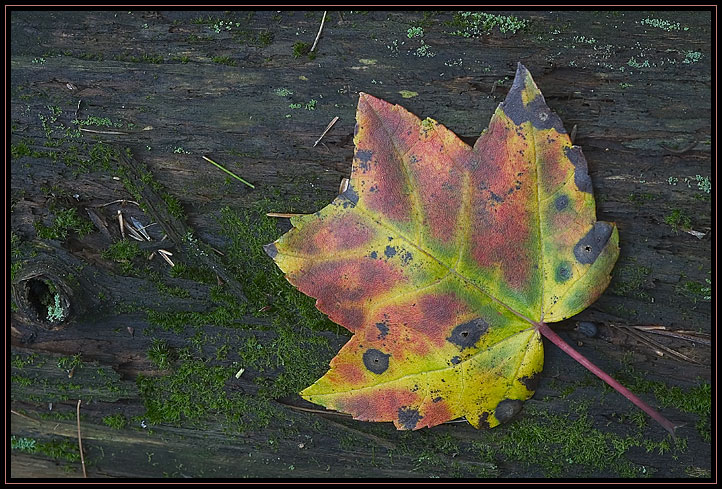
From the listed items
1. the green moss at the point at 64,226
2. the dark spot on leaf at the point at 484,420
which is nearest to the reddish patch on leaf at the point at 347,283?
the dark spot on leaf at the point at 484,420

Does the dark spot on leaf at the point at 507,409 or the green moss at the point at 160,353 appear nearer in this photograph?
the dark spot on leaf at the point at 507,409

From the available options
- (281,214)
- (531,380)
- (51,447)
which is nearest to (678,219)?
(531,380)

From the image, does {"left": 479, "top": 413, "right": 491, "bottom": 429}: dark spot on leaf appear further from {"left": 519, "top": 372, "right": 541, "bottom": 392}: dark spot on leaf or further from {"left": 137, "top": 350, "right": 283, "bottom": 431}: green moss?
{"left": 137, "top": 350, "right": 283, "bottom": 431}: green moss

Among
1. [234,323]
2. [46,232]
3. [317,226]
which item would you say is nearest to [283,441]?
[234,323]

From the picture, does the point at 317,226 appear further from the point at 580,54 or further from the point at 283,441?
the point at 580,54

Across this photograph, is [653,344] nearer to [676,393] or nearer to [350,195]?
[676,393]

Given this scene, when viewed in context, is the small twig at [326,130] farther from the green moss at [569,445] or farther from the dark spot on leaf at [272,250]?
the green moss at [569,445]

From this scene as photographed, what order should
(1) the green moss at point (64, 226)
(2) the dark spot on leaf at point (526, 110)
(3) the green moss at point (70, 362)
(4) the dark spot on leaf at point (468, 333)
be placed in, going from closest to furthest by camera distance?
(2) the dark spot on leaf at point (526, 110) < (4) the dark spot on leaf at point (468, 333) < (1) the green moss at point (64, 226) < (3) the green moss at point (70, 362)
